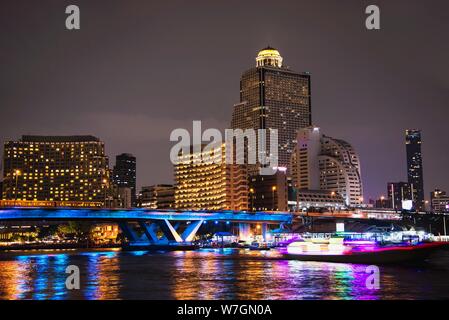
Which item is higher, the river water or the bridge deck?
the bridge deck

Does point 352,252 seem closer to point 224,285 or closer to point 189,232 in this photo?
point 224,285

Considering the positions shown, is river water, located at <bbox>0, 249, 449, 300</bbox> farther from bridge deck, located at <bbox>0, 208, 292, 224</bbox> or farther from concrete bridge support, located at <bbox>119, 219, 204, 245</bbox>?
concrete bridge support, located at <bbox>119, 219, 204, 245</bbox>

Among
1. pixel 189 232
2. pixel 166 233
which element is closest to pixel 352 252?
pixel 189 232

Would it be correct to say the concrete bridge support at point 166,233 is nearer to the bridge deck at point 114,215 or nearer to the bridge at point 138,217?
the bridge at point 138,217

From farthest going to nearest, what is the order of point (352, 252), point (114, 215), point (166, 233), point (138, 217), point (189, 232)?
1. point (189, 232)
2. point (166, 233)
3. point (138, 217)
4. point (114, 215)
5. point (352, 252)

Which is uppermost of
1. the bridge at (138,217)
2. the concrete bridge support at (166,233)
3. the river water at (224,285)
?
the bridge at (138,217)

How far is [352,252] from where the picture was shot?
339 ft

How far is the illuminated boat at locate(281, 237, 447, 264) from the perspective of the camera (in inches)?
3875

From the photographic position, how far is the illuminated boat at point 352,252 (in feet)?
323

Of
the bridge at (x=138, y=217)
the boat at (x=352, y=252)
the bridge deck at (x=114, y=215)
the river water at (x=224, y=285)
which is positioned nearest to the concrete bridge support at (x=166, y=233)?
the bridge at (x=138, y=217)

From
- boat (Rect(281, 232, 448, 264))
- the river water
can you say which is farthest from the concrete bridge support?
the river water

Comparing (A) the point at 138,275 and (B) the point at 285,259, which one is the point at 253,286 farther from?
(B) the point at 285,259

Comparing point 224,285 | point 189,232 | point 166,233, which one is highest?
point 189,232
